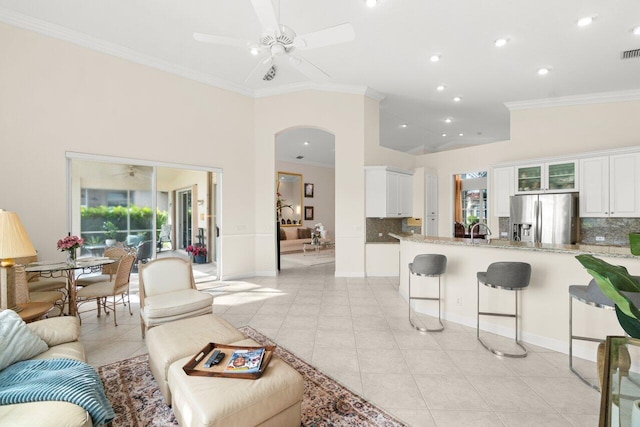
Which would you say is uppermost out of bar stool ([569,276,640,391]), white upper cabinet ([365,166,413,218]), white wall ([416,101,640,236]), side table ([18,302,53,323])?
white wall ([416,101,640,236])

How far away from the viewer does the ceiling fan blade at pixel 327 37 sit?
2719 mm

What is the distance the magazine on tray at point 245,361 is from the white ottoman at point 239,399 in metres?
0.06

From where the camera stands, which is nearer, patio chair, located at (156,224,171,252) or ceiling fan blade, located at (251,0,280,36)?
ceiling fan blade, located at (251,0,280,36)

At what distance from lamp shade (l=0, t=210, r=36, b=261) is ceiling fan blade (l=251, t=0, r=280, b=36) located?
8.62 feet

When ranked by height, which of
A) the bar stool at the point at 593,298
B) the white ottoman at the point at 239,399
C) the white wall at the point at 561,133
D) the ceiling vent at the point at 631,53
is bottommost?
the white ottoman at the point at 239,399

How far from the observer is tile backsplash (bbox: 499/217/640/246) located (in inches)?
195

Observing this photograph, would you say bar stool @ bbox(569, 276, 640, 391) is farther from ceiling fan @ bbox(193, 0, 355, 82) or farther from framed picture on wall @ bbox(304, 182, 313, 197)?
framed picture on wall @ bbox(304, 182, 313, 197)

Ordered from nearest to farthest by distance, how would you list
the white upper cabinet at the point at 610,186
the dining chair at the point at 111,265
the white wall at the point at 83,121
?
the white wall at the point at 83,121, the dining chair at the point at 111,265, the white upper cabinet at the point at 610,186

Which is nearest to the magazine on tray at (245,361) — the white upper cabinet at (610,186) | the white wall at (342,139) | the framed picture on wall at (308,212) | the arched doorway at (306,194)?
the white wall at (342,139)

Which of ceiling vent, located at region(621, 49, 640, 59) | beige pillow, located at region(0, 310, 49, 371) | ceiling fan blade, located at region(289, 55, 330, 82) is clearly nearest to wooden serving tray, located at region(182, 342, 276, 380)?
beige pillow, located at region(0, 310, 49, 371)

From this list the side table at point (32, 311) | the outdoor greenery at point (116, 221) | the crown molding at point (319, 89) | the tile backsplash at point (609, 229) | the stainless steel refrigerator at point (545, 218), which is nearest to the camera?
the side table at point (32, 311)

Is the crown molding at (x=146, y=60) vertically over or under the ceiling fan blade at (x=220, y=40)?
over

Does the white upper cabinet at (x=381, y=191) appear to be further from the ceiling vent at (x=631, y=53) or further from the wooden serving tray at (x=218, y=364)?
the wooden serving tray at (x=218, y=364)

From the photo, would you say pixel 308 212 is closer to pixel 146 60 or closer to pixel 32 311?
pixel 146 60
